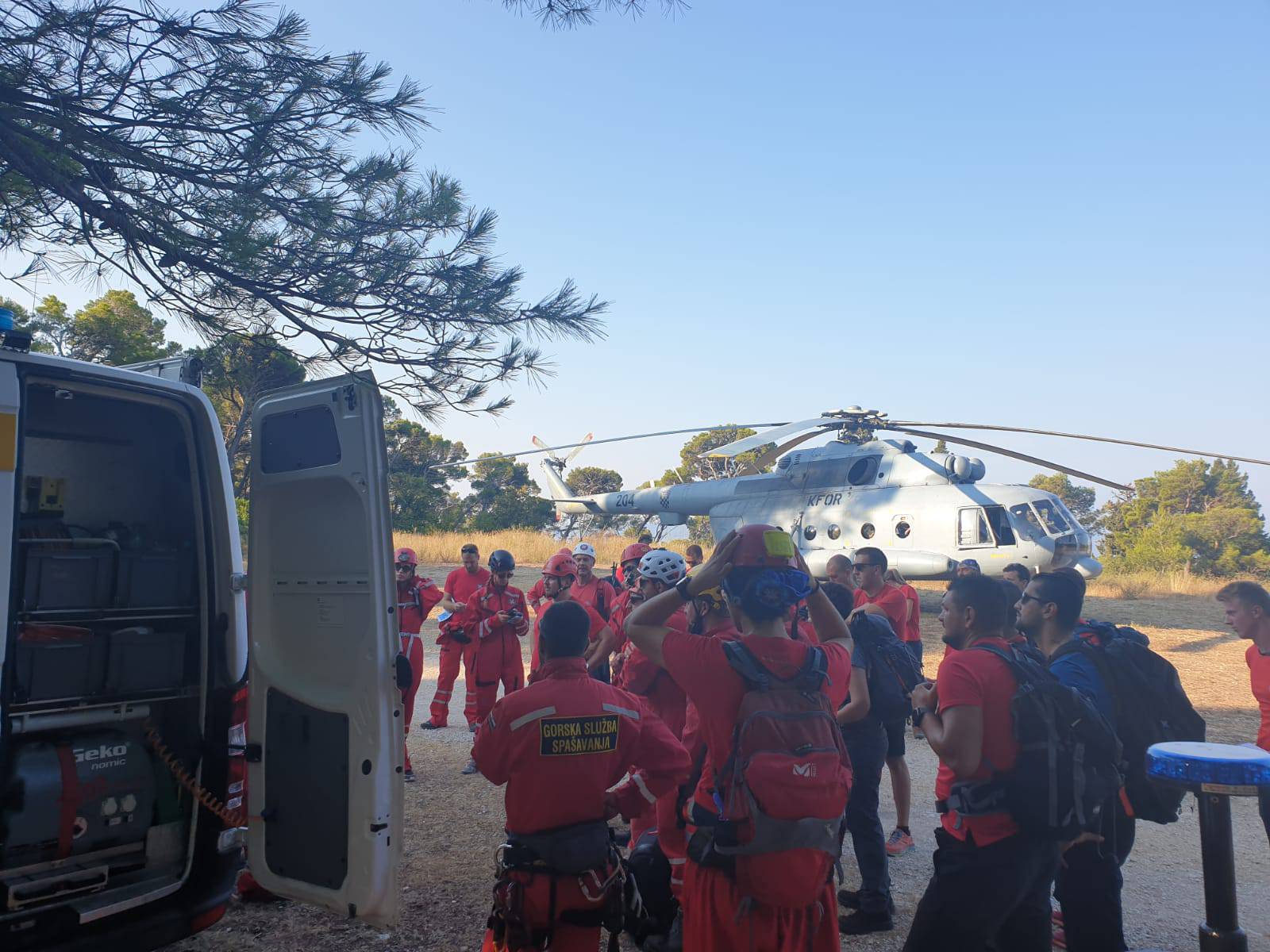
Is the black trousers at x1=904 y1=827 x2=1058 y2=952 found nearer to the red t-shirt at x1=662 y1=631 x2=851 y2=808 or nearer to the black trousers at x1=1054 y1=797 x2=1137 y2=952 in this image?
the black trousers at x1=1054 y1=797 x2=1137 y2=952

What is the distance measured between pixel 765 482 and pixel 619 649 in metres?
11.6

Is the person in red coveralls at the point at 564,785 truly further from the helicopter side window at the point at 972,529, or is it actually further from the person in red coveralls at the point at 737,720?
the helicopter side window at the point at 972,529

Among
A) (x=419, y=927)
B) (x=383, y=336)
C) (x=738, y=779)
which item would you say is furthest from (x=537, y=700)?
(x=383, y=336)

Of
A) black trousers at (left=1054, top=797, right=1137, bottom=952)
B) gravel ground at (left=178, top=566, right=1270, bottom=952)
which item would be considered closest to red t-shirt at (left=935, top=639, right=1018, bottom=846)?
black trousers at (left=1054, top=797, right=1137, bottom=952)

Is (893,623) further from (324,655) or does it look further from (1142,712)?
(324,655)

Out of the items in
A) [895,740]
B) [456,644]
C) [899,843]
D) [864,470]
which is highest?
[864,470]

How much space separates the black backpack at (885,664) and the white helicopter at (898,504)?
7.83m

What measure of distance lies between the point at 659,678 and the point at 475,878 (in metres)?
1.51

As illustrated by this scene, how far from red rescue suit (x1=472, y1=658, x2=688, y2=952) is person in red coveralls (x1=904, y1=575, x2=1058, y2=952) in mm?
909

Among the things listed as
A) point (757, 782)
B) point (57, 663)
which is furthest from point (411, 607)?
point (757, 782)

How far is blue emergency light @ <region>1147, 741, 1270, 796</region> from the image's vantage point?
2420 mm

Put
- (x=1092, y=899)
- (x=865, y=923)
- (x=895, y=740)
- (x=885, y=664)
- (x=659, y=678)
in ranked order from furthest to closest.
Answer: (x=895, y=740)
(x=885, y=664)
(x=659, y=678)
(x=865, y=923)
(x=1092, y=899)

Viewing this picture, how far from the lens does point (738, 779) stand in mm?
2406

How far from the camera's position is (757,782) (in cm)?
238
